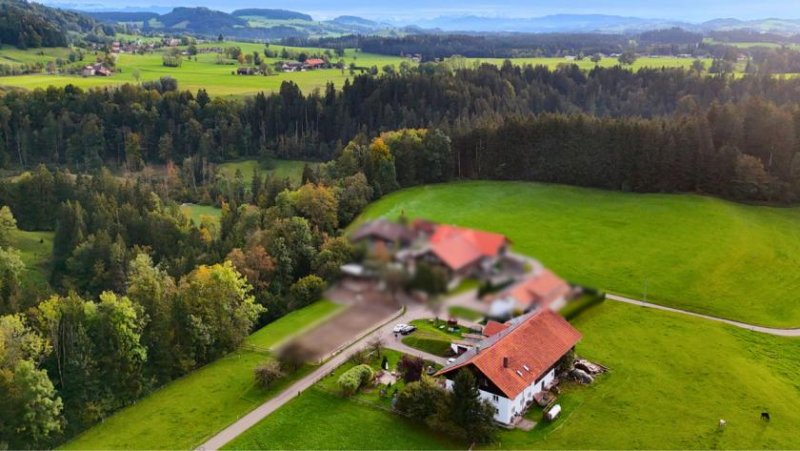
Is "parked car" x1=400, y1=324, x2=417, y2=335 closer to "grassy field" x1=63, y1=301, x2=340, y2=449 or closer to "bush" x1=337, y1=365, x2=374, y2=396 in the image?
"bush" x1=337, y1=365, x2=374, y2=396

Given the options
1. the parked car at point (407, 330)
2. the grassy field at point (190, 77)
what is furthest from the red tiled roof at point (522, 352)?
the grassy field at point (190, 77)

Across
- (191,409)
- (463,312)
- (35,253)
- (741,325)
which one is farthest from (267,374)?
(35,253)

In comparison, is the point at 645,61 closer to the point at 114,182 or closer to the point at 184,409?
the point at 114,182

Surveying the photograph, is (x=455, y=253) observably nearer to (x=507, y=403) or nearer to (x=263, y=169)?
(x=507, y=403)

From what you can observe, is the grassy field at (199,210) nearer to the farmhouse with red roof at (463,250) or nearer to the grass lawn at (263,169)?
the grass lawn at (263,169)

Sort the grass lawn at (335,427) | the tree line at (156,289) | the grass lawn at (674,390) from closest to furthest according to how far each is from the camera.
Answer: the grass lawn at (674,390) → the grass lawn at (335,427) → the tree line at (156,289)

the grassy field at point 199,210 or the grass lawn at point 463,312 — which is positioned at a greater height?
the grass lawn at point 463,312
